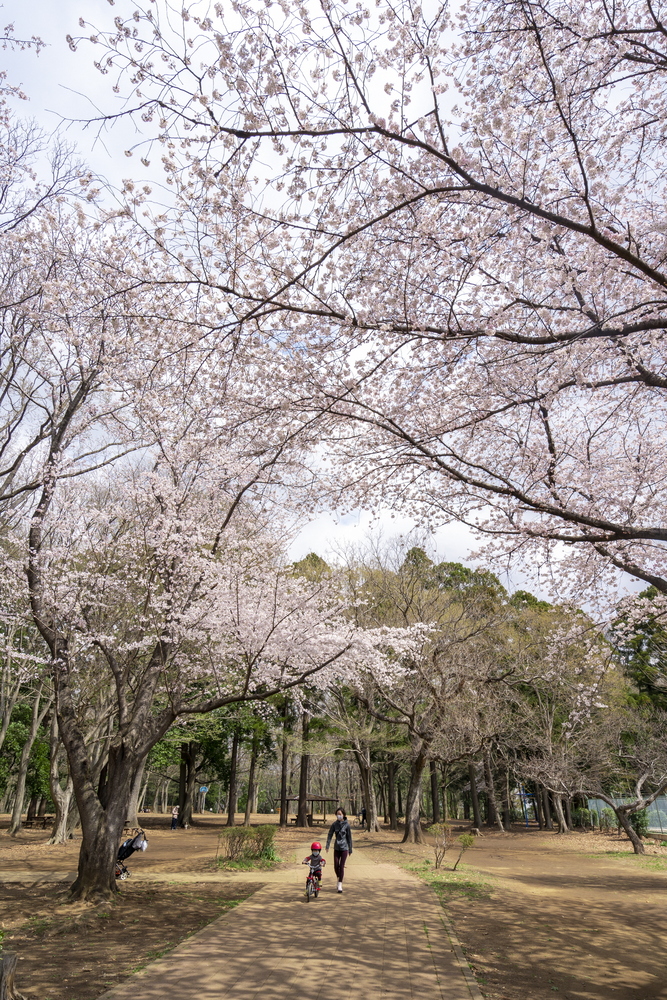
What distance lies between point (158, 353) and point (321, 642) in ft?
23.6

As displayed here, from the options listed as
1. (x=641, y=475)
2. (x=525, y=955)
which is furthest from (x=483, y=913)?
(x=641, y=475)

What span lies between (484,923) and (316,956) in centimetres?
324

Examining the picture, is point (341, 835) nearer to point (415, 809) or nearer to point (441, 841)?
point (441, 841)

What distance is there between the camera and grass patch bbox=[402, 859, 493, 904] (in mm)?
10325

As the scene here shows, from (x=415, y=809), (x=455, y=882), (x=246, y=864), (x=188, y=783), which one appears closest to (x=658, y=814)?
(x=415, y=809)

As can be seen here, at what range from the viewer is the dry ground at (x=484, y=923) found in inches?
222

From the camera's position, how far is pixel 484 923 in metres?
8.20

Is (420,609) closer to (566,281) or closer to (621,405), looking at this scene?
(621,405)

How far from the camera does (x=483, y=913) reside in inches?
349

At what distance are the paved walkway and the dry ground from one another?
0.99 feet

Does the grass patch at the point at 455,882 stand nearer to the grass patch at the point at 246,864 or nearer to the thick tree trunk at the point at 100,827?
the grass patch at the point at 246,864

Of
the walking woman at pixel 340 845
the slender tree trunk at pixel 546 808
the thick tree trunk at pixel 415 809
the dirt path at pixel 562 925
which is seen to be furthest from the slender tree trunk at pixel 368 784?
the walking woman at pixel 340 845

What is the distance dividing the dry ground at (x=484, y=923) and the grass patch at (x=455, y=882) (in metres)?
0.04

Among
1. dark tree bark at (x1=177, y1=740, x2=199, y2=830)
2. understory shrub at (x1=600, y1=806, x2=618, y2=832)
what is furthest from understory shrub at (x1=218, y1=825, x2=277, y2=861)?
understory shrub at (x1=600, y1=806, x2=618, y2=832)
